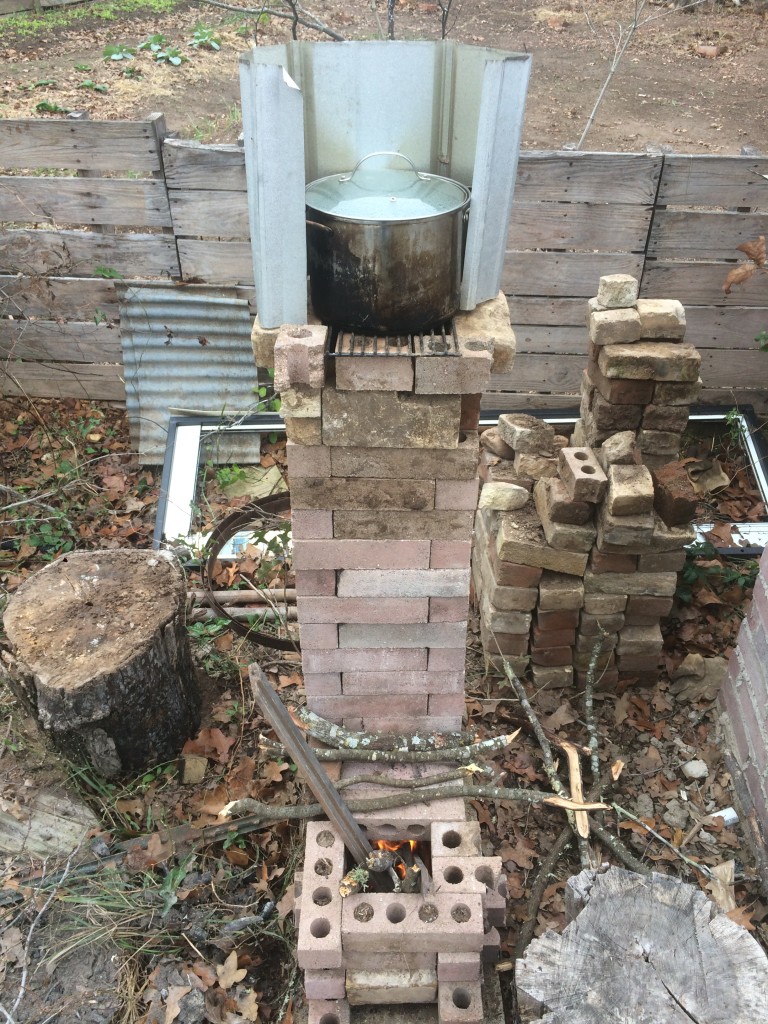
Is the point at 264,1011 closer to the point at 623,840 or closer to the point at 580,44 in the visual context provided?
the point at 623,840

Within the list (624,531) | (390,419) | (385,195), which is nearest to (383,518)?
(390,419)

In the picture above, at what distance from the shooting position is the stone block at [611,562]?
366 cm

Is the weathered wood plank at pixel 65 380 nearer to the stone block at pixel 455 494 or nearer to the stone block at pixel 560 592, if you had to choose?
the stone block at pixel 560 592

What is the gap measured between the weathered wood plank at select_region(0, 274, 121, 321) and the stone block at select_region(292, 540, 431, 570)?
376cm

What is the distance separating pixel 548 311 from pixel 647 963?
408 cm

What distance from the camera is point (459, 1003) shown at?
259cm

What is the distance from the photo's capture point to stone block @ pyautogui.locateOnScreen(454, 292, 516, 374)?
2.20 meters

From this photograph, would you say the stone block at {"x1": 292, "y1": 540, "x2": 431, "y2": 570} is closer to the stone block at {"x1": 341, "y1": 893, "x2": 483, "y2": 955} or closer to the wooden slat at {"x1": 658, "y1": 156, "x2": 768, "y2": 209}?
the stone block at {"x1": 341, "y1": 893, "x2": 483, "y2": 955}

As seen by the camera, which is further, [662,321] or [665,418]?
[665,418]

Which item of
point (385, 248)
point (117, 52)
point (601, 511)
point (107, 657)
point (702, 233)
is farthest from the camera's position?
point (117, 52)

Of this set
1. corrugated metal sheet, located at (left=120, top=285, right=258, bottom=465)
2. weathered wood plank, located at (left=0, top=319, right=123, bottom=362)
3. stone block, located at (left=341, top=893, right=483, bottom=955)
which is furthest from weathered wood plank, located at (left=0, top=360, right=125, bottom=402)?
stone block, located at (left=341, top=893, right=483, bottom=955)

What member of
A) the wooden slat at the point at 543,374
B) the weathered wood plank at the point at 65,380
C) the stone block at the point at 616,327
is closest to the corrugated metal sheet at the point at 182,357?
the weathered wood plank at the point at 65,380

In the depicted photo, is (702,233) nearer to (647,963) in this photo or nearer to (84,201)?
(84,201)

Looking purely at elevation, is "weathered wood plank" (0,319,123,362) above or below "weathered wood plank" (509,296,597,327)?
below
